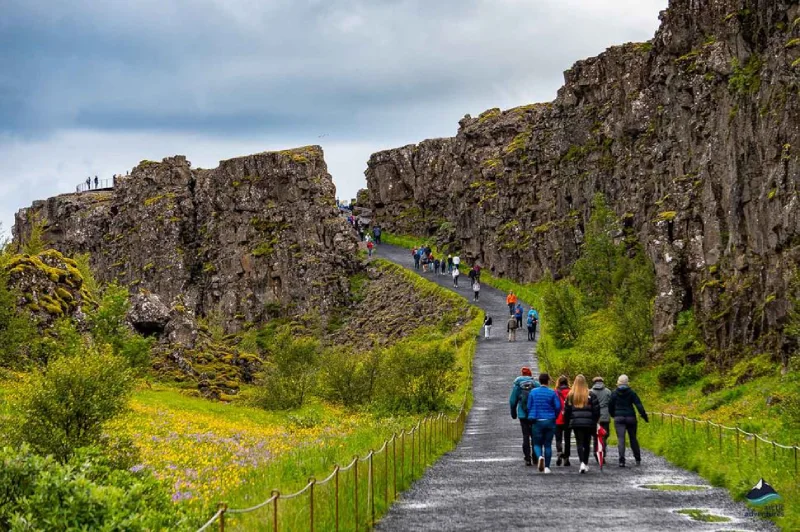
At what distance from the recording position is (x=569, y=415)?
22.1 m

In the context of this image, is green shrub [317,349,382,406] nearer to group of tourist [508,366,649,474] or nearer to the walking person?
group of tourist [508,366,649,474]

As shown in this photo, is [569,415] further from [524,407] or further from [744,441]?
[744,441]

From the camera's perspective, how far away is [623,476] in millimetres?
20625

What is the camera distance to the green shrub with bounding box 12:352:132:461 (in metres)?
19.4

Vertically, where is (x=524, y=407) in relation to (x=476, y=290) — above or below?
below

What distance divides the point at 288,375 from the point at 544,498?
3823cm

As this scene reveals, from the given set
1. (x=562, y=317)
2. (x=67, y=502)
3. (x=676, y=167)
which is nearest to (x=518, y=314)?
(x=562, y=317)

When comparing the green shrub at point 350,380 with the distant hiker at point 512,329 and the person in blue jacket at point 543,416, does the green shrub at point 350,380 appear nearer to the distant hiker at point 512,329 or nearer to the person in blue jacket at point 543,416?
the distant hiker at point 512,329

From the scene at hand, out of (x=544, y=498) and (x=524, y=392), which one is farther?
(x=524, y=392)

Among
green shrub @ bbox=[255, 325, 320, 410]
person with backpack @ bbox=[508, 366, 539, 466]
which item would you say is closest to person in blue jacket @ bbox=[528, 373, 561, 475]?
person with backpack @ bbox=[508, 366, 539, 466]

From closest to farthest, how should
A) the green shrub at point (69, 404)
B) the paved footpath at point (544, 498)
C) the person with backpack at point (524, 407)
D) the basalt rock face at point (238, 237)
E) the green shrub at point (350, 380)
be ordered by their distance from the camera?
the paved footpath at point (544, 498) → the green shrub at point (69, 404) → the person with backpack at point (524, 407) → the green shrub at point (350, 380) → the basalt rock face at point (238, 237)

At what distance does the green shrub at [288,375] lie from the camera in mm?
49438

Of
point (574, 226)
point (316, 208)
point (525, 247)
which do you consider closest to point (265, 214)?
point (316, 208)

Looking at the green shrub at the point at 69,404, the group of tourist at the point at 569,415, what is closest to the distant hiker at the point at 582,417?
the group of tourist at the point at 569,415
